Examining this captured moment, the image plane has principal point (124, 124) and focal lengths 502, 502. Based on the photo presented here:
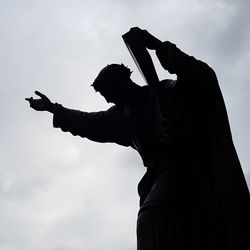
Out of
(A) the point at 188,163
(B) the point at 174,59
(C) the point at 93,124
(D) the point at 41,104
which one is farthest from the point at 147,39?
(D) the point at 41,104

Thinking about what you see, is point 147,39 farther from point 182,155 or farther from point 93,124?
point 93,124

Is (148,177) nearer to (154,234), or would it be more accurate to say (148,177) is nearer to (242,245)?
(154,234)

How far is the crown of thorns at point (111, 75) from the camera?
305 inches

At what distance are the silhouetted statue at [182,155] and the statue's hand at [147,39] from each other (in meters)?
0.01

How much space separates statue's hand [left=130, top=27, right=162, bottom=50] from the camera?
6852mm

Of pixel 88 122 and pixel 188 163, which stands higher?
pixel 88 122

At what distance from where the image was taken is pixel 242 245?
598 centimetres

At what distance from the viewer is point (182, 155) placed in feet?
22.6

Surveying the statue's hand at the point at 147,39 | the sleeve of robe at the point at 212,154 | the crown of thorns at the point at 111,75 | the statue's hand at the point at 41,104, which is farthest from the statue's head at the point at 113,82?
the sleeve of robe at the point at 212,154

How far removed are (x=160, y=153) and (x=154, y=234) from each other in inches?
49.7

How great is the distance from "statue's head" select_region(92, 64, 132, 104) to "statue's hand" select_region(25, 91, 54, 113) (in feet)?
2.74

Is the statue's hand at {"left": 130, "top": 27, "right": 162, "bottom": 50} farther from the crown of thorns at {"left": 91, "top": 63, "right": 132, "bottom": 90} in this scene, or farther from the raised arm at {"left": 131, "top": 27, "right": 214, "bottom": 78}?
the crown of thorns at {"left": 91, "top": 63, "right": 132, "bottom": 90}

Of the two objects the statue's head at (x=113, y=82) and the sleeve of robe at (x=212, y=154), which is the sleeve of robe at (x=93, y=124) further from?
Result: the sleeve of robe at (x=212, y=154)

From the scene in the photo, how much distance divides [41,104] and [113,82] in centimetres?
124
